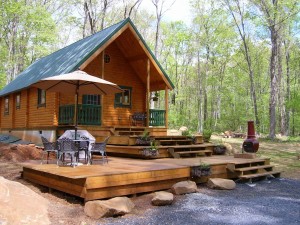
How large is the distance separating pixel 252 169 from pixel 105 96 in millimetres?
7962

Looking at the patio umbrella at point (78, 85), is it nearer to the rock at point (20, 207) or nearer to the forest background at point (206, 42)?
the rock at point (20, 207)

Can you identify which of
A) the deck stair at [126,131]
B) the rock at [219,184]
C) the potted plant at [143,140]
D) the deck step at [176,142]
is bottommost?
the rock at [219,184]

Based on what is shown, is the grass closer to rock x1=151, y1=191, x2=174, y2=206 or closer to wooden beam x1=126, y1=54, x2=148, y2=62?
wooden beam x1=126, y1=54, x2=148, y2=62

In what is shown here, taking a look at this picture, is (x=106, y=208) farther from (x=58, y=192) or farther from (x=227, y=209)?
(x=227, y=209)

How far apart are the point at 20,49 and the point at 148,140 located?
25.0 metres

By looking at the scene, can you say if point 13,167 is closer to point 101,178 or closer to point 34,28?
point 101,178

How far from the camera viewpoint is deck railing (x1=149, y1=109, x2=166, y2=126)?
14.9 meters

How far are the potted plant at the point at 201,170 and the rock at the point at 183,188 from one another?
0.48 metres

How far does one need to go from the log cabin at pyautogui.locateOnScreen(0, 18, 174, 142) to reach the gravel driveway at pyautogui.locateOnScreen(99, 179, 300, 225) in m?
6.04

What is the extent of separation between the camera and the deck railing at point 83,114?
37.9ft

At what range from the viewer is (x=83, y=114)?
11664mm

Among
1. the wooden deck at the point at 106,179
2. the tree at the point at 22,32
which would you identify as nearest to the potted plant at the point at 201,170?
the wooden deck at the point at 106,179

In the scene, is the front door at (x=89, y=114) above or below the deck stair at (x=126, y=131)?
above

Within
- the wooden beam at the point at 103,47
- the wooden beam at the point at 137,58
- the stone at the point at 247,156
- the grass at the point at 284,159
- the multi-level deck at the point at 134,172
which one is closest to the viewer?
the multi-level deck at the point at 134,172
